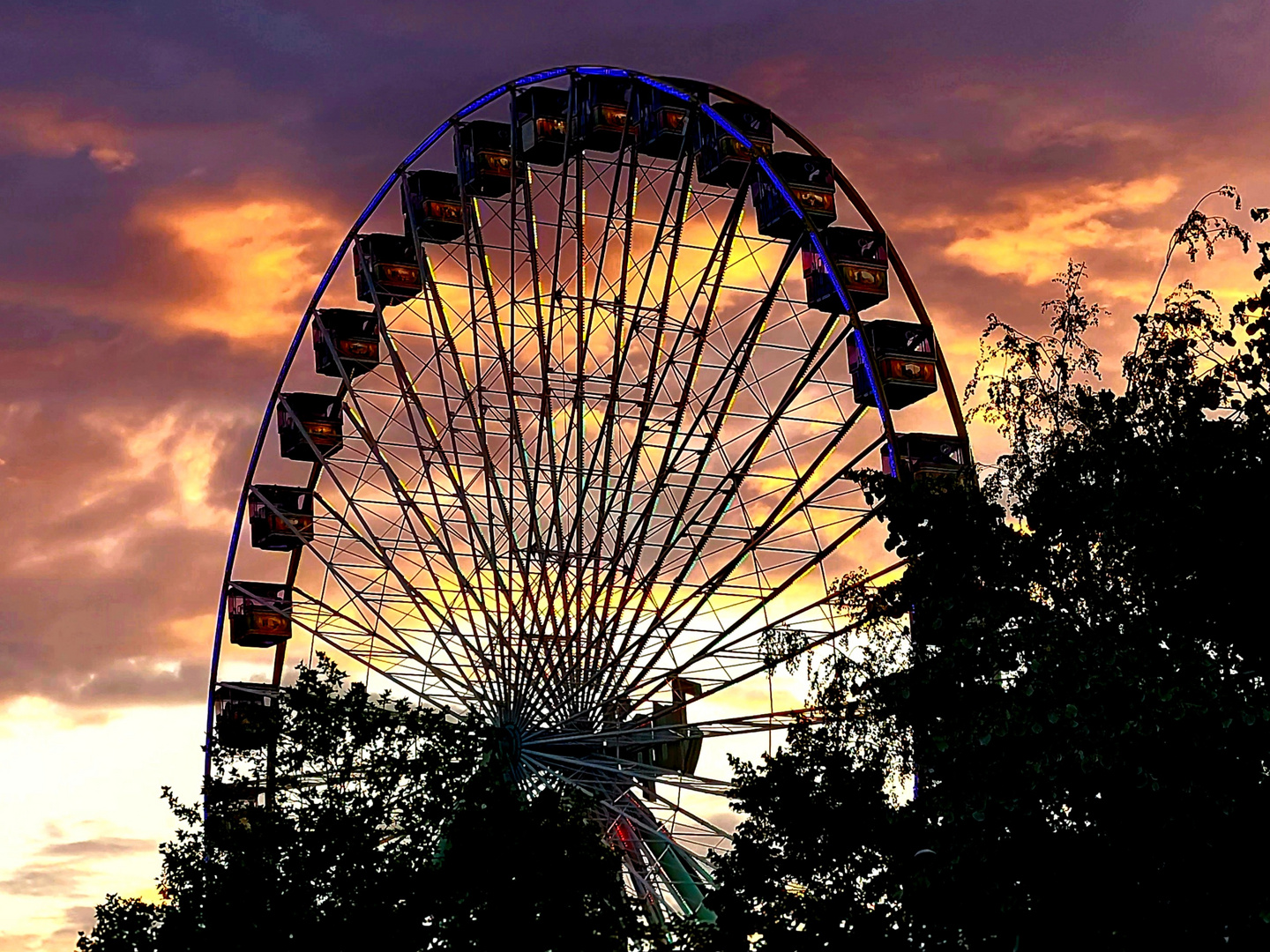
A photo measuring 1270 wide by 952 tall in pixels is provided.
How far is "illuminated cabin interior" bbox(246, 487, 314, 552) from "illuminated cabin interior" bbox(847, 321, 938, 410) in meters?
14.7

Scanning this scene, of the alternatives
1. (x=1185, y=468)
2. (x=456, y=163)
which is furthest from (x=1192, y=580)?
(x=456, y=163)

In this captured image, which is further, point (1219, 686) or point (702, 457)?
point (702, 457)

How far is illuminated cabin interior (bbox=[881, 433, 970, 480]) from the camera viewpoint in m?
34.1

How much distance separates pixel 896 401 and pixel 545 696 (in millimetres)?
8018

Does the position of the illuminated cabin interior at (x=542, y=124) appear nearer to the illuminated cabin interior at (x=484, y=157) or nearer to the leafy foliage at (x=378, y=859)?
the illuminated cabin interior at (x=484, y=157)

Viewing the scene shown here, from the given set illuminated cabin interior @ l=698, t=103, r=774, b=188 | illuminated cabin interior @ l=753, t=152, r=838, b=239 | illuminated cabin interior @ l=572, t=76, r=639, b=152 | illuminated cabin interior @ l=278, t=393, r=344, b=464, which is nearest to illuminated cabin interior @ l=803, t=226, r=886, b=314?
illuminated cabin interior @ l=753, t=152, r=838, b=239

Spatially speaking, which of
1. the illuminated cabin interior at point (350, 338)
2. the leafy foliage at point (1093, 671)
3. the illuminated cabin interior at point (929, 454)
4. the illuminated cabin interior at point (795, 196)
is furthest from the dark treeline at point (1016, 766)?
the illuminated cabin interior at point (350, 338)

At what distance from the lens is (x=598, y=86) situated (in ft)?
125

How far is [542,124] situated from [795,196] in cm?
576

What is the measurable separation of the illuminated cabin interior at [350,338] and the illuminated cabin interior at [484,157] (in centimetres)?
448

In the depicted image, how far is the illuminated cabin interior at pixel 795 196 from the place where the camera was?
1409 inches

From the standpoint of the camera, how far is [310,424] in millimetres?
44500

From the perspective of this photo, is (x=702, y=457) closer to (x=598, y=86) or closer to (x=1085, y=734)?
(x=598, y=86)

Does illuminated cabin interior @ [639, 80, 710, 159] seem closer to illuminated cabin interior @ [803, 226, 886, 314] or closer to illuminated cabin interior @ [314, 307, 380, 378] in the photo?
illuminated cabin interior @ [803, 226, 886, 314]
